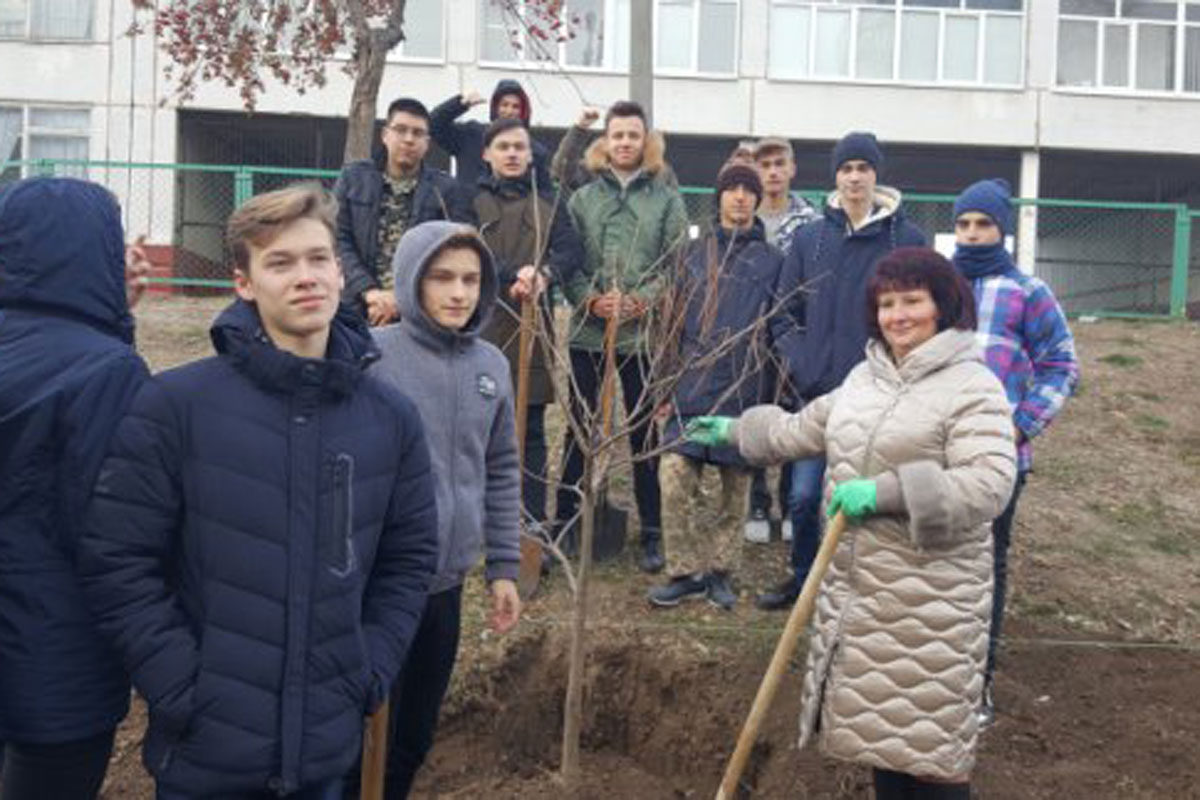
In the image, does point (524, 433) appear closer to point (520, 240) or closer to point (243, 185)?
point (520, 240)

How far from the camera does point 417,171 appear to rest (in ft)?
15.5

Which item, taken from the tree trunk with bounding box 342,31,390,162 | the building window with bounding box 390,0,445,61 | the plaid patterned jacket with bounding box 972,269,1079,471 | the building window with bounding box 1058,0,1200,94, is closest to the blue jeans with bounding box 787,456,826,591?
the plaid patterned jacket with bounding box 972,269,1079,471

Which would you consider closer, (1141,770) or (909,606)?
(909,606)

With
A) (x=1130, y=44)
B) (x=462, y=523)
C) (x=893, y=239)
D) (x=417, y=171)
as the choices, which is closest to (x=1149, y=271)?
(x=1130, y=44)

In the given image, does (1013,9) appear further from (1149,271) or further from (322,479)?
(322,479)

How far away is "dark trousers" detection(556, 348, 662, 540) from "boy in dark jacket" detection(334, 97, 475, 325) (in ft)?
3.10

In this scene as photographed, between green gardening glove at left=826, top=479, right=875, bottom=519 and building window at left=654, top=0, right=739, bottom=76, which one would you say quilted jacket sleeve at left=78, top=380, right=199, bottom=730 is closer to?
green gardening glove at left=826, top=479, right=875, bottom=519

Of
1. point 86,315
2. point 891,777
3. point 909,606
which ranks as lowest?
point 891,777

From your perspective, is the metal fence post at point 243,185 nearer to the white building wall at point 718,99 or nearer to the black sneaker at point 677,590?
the white building wall at point 718,99

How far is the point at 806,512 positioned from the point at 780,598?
520 mm

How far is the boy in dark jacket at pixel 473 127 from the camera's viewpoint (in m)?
5.48

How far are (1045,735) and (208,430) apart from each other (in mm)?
3471

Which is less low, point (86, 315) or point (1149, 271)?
point (1149, 271)

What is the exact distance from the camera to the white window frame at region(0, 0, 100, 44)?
1750 cm
